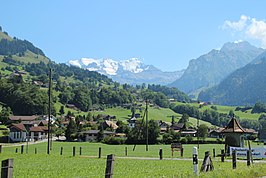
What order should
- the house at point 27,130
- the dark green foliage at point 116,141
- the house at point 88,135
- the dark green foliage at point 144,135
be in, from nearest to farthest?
the dark green foliage at point 144,135 < the dark green foliage at point 116,141 < the house at point 27,130 < the house at point 88,135

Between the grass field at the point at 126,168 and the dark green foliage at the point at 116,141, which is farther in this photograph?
the dark green foliage at the point at 116,141

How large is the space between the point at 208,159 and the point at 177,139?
87.2 meters

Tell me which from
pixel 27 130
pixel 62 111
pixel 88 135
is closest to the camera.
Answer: pixel 88 135

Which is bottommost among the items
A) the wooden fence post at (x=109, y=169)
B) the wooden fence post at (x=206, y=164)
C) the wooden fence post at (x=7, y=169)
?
the wooden fence post at (x=206, y=164)

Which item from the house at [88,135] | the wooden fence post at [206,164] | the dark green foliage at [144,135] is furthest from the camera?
the house at [88,135]

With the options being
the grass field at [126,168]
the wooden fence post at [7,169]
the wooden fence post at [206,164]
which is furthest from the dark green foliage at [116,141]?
the wooden fence post at [7,169]

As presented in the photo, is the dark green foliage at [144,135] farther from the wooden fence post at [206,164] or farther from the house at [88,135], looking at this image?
the wooden fence post at [206,164]

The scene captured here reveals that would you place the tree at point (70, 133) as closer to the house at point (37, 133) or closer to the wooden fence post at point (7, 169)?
the house at point (37, 133)

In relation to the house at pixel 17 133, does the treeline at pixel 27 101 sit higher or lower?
higher

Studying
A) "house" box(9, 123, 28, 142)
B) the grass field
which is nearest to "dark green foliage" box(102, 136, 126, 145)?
"house" box(9, 123, 28, 142)

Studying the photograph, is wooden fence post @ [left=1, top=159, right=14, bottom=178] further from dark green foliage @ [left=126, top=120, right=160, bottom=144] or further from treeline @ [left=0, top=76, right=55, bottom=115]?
treeline @ [left=0, top=76, right=55, bottom=115]

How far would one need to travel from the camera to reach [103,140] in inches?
4358

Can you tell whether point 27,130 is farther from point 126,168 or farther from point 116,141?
point 126,168

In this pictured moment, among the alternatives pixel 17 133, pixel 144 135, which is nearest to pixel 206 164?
pixel 144 135
